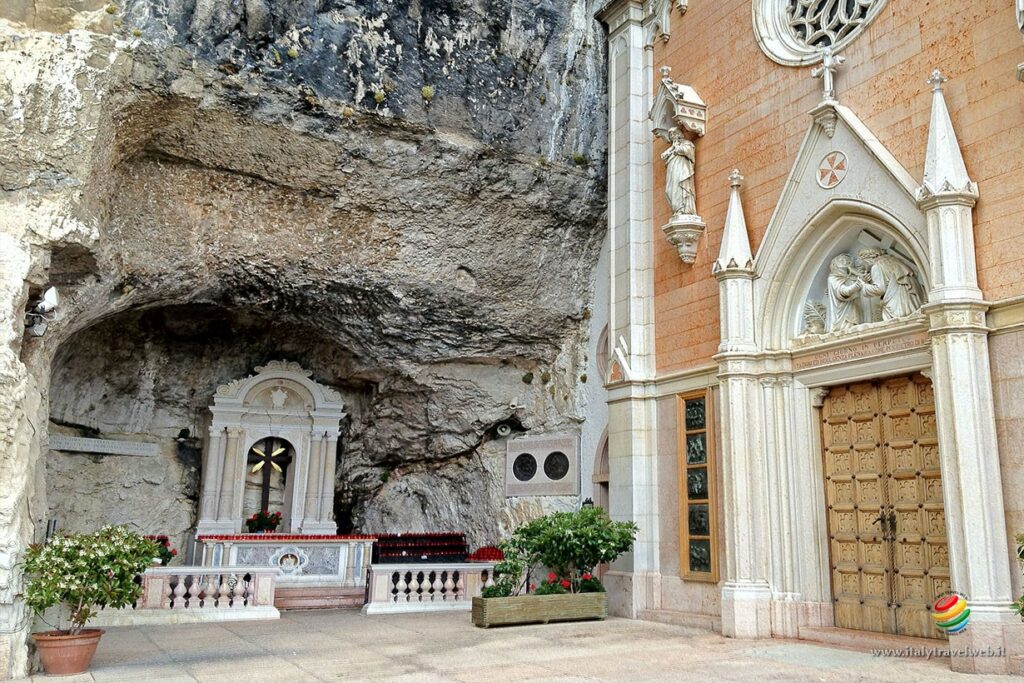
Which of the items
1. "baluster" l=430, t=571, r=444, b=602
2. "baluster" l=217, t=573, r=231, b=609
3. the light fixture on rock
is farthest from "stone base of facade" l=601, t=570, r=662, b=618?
the light fixture on rock

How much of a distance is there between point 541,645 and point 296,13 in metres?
8.58

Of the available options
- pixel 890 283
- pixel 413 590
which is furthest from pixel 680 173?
pixel 413 590

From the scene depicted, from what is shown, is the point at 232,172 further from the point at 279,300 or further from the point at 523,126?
the point at 523,126

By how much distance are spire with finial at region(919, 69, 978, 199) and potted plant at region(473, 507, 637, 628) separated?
560 centimetres

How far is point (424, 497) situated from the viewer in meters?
17.6

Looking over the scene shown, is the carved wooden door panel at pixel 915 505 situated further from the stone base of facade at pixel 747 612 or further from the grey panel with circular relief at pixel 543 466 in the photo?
the grey panel with circular relief at pixel 543 466

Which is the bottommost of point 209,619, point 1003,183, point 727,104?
point 209,619

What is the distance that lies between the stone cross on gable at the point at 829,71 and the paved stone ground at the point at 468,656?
249 inches

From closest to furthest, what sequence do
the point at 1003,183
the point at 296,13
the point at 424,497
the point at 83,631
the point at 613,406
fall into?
the point at 83,631, the point at 1003,183, the point at 296,13, the point at 613,406, the point at 424,497

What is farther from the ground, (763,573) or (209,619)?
(763,573)

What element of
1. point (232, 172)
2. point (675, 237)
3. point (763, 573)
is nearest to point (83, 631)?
point (232, 172)

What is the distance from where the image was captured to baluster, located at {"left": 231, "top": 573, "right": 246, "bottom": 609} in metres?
11.9

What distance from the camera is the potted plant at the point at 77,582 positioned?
7.52 metres

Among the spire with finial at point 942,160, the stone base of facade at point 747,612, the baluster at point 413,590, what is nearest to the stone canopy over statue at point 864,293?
the spire with finial at point 942,160
